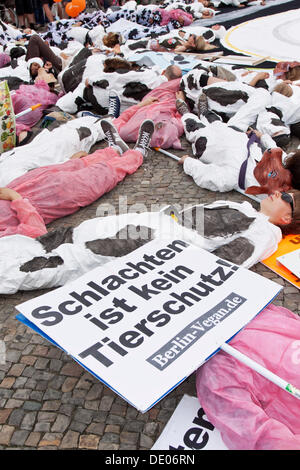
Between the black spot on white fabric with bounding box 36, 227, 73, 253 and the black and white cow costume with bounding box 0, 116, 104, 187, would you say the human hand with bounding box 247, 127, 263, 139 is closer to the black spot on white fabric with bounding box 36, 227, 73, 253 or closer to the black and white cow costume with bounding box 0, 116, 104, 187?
the black and white cow costume with bounding box 0, 116, 104, 187

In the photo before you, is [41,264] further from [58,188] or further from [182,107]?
[182,107]

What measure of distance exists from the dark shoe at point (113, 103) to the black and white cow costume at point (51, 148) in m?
0.56

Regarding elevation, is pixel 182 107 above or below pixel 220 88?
below

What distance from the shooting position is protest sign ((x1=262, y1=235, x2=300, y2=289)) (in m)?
2.99

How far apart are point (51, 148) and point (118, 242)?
2.03 metres

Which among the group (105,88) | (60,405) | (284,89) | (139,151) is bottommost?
(60,405)

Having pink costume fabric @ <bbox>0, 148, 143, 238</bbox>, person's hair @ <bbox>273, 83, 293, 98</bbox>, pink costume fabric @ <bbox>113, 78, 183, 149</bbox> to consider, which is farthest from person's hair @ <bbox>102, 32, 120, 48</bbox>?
pink costume fabric @ <bbox>0, 148, 143, 238</bbox>

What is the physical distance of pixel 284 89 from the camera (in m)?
5.11

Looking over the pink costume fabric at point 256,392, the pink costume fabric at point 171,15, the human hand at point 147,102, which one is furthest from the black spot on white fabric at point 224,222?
the pink costume fabric at point 171,15

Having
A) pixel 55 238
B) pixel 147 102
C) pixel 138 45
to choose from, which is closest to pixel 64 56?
pixel 138 45

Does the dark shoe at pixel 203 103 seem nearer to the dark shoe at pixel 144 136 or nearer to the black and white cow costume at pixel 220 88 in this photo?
the black and white cow costume at pixel 220 88

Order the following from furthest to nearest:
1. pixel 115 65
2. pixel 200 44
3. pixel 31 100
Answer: pixel 200 44, pixel 31 100, pixel 115 65

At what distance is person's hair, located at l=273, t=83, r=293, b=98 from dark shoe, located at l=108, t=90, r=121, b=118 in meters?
2.04

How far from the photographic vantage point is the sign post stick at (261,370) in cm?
179
